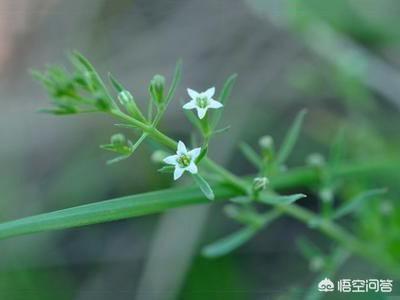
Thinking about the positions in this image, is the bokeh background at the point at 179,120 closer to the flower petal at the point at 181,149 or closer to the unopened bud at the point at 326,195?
the unopened bud at the point at 326,195

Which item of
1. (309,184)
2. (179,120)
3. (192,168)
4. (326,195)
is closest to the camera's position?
(192,168)

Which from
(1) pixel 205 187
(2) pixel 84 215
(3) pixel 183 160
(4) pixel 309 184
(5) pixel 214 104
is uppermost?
(4) pixel 309 184

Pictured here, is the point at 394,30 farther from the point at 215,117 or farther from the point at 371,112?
the point at 215,117

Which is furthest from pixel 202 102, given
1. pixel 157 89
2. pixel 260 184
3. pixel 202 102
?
pixel 260 184

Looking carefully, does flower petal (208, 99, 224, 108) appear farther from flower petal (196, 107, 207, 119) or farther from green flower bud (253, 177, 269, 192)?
green flower bud (253, 177, 269, 192)

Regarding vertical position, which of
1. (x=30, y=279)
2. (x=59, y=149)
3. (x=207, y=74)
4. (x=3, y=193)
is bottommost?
(x=30, y=279)

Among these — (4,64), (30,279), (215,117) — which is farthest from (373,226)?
(4,64)

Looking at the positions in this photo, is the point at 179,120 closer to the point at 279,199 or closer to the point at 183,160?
the point at 279,199

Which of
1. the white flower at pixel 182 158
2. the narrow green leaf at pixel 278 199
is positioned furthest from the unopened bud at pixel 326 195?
the white flower at pixel 182 158
